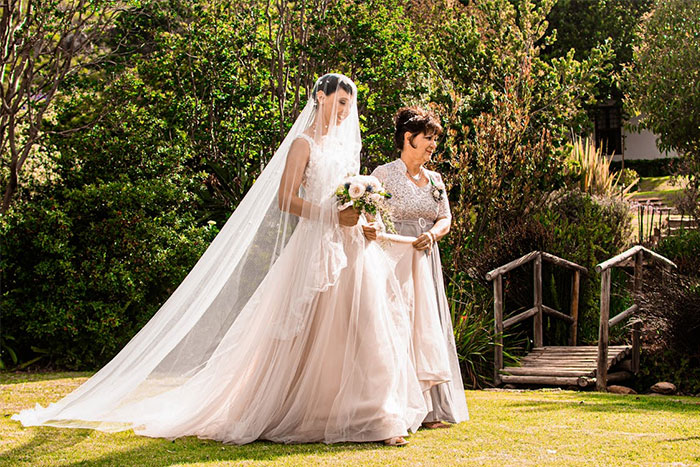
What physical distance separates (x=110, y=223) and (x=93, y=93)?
2946 millimetres

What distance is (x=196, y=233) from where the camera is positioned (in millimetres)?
9680

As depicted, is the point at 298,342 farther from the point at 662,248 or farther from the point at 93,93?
the point at 662,248

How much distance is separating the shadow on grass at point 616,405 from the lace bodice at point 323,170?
2640 mm

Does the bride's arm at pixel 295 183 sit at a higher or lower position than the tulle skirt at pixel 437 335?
higher

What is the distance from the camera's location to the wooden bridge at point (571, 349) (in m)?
8.39

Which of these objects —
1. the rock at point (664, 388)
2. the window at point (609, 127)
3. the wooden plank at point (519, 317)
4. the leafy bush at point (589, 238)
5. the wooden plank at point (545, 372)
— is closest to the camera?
the rock at point (664, 388)

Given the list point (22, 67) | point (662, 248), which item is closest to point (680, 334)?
point (662, 248)

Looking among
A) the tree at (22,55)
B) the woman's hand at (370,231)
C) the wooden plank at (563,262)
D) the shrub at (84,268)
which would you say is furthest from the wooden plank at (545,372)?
the tree at (22,55)

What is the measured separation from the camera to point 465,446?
15.7 ft

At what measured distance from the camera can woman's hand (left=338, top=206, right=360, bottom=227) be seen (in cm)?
509

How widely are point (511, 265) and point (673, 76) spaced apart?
10.4m

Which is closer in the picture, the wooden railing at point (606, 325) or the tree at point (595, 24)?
the wooden railing at point (606, 325)

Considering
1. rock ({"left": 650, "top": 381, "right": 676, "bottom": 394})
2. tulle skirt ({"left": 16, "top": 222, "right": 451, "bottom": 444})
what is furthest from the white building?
tulle skirt ({"left": 16, "top": 222, "right": 451, "bottom": 444})

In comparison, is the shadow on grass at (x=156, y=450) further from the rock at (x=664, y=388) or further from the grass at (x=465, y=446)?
the rock at (x=664, y=388)
